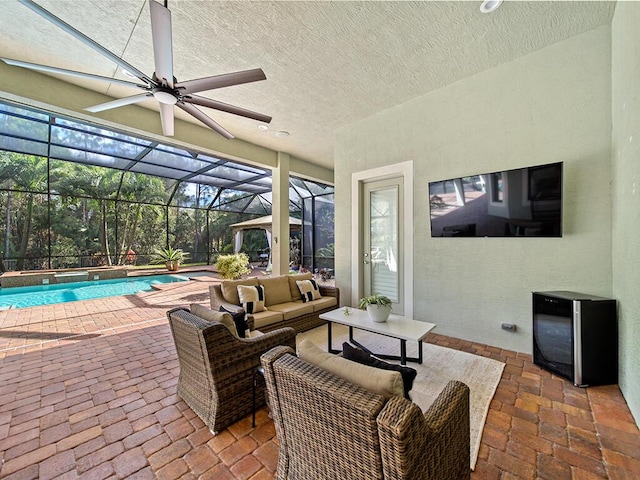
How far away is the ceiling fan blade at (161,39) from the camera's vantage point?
184cm

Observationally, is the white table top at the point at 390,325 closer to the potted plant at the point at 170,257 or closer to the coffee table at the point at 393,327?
the coffee table at the point at 393,327

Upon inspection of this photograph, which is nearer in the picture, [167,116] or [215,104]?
[215,104]

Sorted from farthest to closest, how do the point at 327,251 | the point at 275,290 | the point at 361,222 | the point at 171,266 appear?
1. the point at 171,266
2. the point at 327,251
3. the point at 361,222
4. the point at 275,290

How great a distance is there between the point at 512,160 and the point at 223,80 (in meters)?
3.37

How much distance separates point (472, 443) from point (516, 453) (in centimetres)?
25

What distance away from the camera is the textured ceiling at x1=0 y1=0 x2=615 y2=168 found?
2.50 m

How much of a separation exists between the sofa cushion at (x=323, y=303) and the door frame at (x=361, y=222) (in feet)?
1.80

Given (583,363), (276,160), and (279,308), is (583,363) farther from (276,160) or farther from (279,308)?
(276,160)

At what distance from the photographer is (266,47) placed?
299cm

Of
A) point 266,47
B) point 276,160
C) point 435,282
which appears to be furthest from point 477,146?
point 276,160

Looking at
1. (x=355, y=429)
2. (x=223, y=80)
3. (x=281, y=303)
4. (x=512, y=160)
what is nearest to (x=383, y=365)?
(x=355, y=429)

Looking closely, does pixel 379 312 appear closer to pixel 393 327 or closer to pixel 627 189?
pixel 393 327

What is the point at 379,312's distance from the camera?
9.73 feet

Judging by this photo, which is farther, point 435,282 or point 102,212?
point 102,212
